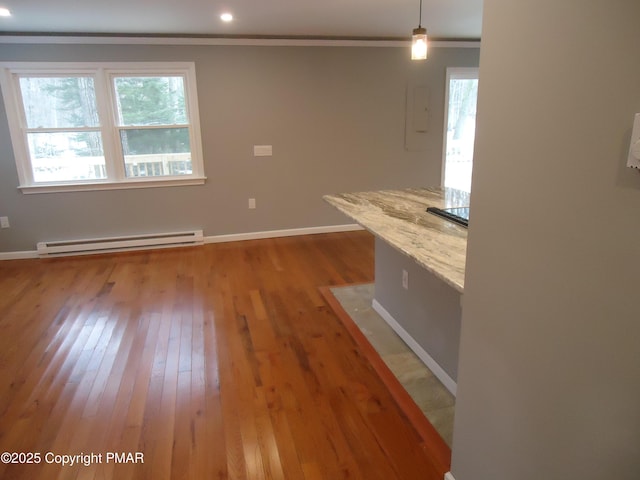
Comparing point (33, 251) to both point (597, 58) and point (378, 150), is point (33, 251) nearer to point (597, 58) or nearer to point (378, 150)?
point (378, 150)

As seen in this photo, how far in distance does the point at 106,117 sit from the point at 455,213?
12.7ft

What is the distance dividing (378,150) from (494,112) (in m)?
4.16

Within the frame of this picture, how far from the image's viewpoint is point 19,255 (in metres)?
4.52

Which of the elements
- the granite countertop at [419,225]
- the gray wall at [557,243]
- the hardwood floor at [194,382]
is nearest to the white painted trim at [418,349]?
the hardwood floor at [194,382]

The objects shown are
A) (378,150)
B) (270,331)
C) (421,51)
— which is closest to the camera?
(421,51)

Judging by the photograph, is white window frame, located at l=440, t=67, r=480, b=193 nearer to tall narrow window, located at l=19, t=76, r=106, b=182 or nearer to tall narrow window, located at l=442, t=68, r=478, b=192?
tall narrow window, located at l=442, t=68, r=478, b=192

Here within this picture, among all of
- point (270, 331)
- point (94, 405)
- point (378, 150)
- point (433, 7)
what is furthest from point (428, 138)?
point (94, 405)

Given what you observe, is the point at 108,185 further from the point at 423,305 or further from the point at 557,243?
the point at 557,243

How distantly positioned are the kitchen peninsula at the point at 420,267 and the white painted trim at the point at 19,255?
3609mm

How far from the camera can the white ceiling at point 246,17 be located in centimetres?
316

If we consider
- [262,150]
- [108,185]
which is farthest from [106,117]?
[262,150]

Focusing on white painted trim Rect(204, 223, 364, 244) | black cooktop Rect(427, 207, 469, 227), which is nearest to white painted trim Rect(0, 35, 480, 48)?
white painted trim Rect(204, 223, 364, 244)

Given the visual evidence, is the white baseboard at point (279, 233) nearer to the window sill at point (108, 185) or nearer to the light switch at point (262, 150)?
the window sill at point (108, 185)

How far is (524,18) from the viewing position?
1.04 meters
